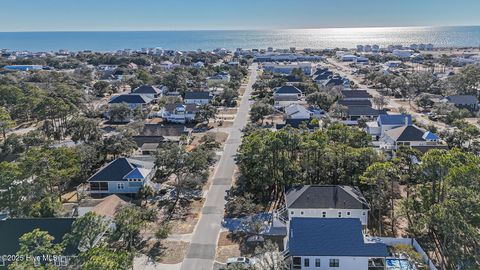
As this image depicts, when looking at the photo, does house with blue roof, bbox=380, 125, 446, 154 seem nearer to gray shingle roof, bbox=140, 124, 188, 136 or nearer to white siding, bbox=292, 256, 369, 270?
white siding, bbox=292, 256, 369, 270

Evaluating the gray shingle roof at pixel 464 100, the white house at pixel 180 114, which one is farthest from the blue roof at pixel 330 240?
the gray shingle roof at pixel 464 100

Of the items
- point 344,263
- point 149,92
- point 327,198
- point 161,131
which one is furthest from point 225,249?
point 149,92

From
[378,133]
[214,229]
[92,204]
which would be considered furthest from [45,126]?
[378,133]

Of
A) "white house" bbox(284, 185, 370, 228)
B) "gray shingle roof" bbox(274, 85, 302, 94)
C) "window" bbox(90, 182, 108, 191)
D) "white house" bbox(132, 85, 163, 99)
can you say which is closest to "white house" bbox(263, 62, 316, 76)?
"gray shingle roof" bbox(274, 85, 302, 94)

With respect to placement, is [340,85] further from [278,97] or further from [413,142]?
[413,142]

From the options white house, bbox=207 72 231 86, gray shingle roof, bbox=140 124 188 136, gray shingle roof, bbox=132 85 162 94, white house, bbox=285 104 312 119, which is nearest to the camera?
gray shingle roof, bbox=140 124 188 136

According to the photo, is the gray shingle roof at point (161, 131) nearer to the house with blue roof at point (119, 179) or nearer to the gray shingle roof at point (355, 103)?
the house with blue roof at point (119, 179)

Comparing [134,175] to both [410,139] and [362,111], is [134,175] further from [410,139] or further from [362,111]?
[362,111]
